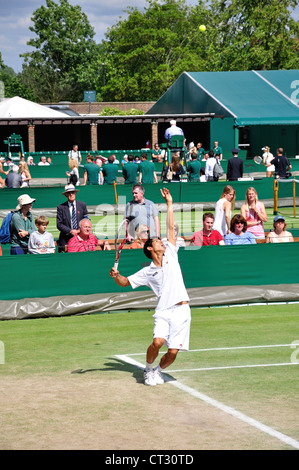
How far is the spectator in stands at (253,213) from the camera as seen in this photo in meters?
15.0

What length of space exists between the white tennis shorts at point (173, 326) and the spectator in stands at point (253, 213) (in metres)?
6.89

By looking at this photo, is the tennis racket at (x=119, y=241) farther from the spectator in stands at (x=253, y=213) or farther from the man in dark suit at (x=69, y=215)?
the spectator in stands at (x=253, y=213)

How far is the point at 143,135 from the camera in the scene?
54.6 m

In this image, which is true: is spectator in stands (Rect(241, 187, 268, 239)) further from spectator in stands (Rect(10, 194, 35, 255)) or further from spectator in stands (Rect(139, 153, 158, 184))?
spectator in stands (Rect(139, 153, 158, 184))

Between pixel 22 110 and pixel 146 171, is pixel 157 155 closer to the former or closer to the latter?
pixel 22 110

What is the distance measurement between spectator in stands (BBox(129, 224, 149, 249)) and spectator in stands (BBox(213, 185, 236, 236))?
1469mm

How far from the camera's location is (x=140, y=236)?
14195 mm

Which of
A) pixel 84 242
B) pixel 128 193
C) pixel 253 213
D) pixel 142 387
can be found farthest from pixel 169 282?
pixel 128 193

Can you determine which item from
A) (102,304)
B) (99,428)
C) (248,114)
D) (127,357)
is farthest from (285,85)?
(99,428)

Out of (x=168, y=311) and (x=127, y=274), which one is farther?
(x=127, y=274)

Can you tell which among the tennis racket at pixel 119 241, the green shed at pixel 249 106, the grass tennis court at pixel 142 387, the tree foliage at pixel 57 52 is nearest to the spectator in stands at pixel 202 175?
the tennis racket at pixel 119 241

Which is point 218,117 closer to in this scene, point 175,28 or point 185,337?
point 185,337

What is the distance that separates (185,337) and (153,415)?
4.02 ft

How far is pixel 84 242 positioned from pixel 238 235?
2.80 metres
